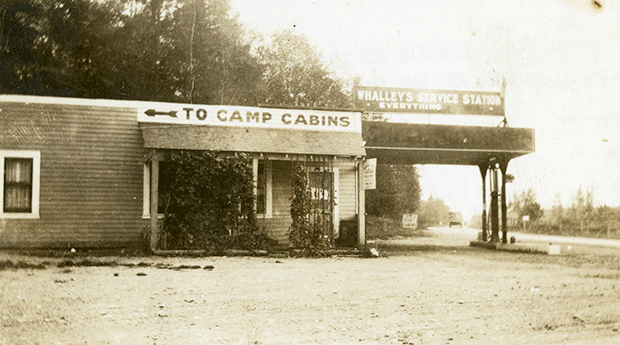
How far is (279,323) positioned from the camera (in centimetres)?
532

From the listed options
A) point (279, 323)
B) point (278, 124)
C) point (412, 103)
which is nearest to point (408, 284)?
point (279, 323)

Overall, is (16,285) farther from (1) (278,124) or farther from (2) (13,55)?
(2) (13,55)

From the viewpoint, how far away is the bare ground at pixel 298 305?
4.90 m

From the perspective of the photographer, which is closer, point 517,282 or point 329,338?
point 329,338

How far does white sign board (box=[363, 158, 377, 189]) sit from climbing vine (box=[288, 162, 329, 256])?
171cm

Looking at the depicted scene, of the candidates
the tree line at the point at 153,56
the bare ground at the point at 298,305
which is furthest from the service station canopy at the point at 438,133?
the bare ground at the point at 298,305

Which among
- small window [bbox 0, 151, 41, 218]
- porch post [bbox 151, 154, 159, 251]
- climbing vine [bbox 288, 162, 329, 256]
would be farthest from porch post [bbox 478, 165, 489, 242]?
small window [bbox 0, 151, 41, 218]

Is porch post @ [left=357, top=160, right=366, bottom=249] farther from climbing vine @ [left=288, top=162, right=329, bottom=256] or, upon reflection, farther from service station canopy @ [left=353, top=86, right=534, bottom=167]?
service station canopy @ [left=353, top=86, right=534, bottom=167]

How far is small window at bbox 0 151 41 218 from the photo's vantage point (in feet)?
40.3

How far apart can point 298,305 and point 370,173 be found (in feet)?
24.1

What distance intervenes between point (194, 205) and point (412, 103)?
7660 mm

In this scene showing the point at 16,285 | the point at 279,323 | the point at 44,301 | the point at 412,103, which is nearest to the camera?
the point at 279,323

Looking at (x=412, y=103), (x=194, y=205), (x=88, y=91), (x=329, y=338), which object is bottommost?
(x=329, y=338)

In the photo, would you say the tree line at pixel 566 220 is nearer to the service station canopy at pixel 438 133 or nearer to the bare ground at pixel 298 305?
the service station canopy at pixel 438 133
